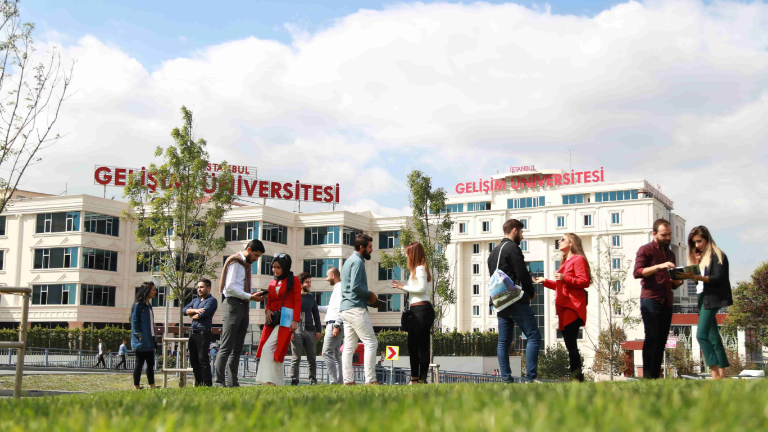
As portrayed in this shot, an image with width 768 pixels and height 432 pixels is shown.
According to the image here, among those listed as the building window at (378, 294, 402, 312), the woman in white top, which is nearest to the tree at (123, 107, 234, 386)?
the woman in white top

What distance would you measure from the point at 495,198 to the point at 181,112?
275ft

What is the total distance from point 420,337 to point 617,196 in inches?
3801

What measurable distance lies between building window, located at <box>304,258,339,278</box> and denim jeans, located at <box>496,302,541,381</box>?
183 ft

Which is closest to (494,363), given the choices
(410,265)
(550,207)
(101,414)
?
(550,207)

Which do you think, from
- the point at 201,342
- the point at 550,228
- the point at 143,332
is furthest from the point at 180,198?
the point at 550,228

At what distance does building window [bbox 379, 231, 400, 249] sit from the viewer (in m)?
67.2

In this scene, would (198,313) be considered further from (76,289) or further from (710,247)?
(76,289)

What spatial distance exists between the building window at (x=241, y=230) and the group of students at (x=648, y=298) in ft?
178

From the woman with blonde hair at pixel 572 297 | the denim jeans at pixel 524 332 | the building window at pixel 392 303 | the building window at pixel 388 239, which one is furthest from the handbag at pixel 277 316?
the building window at pixel 388 239

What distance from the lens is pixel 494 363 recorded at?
59.2 metres

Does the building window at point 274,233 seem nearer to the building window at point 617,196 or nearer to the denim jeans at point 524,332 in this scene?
the building window at point 617,196

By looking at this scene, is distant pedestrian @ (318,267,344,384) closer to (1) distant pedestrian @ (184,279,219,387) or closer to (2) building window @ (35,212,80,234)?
(1) distant pedestrian @ (184,279,219,387)

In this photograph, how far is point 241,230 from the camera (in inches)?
2445

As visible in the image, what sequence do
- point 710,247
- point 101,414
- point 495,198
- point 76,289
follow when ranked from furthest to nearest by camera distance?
1. point 495,198
2. point 76,289
3. point 710,247
4. point 101,414
